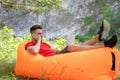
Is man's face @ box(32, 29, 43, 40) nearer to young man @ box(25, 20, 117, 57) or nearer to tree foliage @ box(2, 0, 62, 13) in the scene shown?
young man @ box(25, 20, 117, 57)

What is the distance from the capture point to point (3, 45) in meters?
6.81

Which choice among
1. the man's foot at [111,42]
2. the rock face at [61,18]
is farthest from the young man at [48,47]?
the rock face at [61,18]

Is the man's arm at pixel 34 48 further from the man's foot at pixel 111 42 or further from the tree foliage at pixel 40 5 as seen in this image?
the tree foliage at pixel 40 5

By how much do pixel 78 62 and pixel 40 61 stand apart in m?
0.53

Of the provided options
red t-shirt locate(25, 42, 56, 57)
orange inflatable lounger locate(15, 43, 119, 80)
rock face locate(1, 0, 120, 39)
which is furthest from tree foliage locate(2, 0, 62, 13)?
rock face locate(1, 0, 120, 39)

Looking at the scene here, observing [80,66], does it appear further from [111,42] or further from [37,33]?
[37,33]

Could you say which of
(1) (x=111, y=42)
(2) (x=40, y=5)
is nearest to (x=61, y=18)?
(2) (x=40, y=5)

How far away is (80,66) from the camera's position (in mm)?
4875

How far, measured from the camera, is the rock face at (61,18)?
706 inches

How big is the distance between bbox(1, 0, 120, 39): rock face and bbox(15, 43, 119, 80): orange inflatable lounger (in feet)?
41.5

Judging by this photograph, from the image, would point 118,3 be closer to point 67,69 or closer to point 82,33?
point 82,33

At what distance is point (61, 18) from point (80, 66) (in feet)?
44.4

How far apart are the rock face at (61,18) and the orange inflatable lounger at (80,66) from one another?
1264cm

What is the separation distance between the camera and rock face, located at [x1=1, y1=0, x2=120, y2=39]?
58.8 ft
